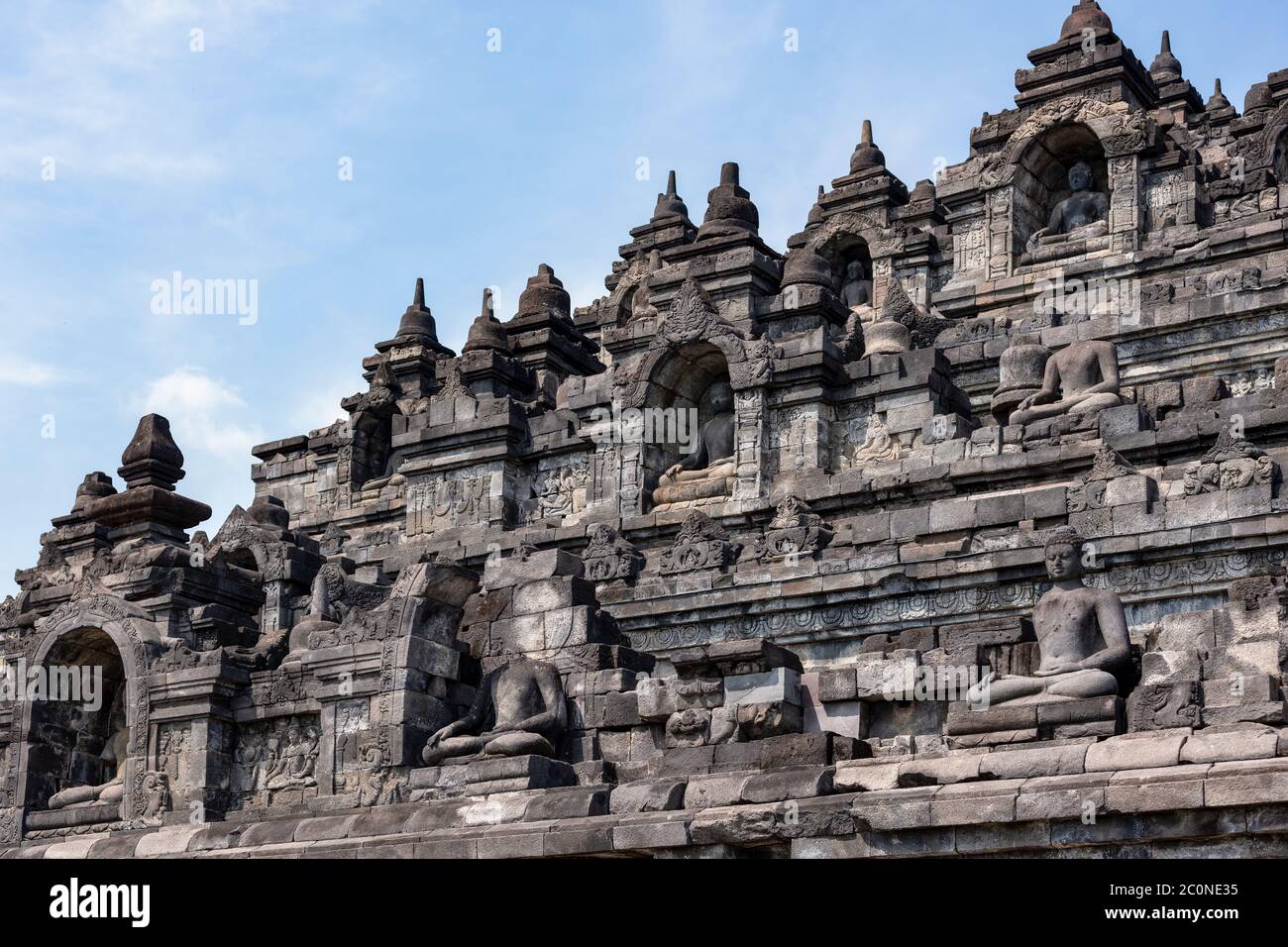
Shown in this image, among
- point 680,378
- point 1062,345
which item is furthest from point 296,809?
point 1062,345

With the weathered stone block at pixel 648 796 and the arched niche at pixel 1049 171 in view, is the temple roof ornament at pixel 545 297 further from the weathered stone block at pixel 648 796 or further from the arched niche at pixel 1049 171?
the weathered stone block at pixel 648 796

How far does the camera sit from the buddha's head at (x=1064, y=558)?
58.2 ft

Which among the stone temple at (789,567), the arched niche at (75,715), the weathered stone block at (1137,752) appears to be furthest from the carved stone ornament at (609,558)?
the weathered stone block at (1137,752)

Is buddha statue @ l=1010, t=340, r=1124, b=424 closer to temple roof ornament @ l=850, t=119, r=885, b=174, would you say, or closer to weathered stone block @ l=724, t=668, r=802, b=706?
weathered stone block @ l=724, t=668, r=802, b=706

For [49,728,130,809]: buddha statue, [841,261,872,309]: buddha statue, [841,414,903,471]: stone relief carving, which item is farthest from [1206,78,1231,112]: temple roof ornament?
[49,728,130,809]: buddha statue

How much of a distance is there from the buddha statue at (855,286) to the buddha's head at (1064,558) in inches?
851

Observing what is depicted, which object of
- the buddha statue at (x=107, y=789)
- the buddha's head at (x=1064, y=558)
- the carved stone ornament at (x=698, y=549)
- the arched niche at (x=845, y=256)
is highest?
the arched niche at (x=845, y=256)

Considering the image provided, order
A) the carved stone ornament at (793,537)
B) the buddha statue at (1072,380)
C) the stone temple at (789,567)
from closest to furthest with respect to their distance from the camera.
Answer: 1. the stone temple at (789,567)
2. the carved stone ornament at (793,537)
3. the buddha statue at (1072,380)

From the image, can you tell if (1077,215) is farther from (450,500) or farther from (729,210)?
(450,500)

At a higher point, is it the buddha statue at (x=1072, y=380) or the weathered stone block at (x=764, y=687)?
the buddha statue at (x=1072, y=380)

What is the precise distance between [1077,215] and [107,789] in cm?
2007

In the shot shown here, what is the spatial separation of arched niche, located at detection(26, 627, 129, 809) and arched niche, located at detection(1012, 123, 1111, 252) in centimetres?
1812

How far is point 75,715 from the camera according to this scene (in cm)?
2538
